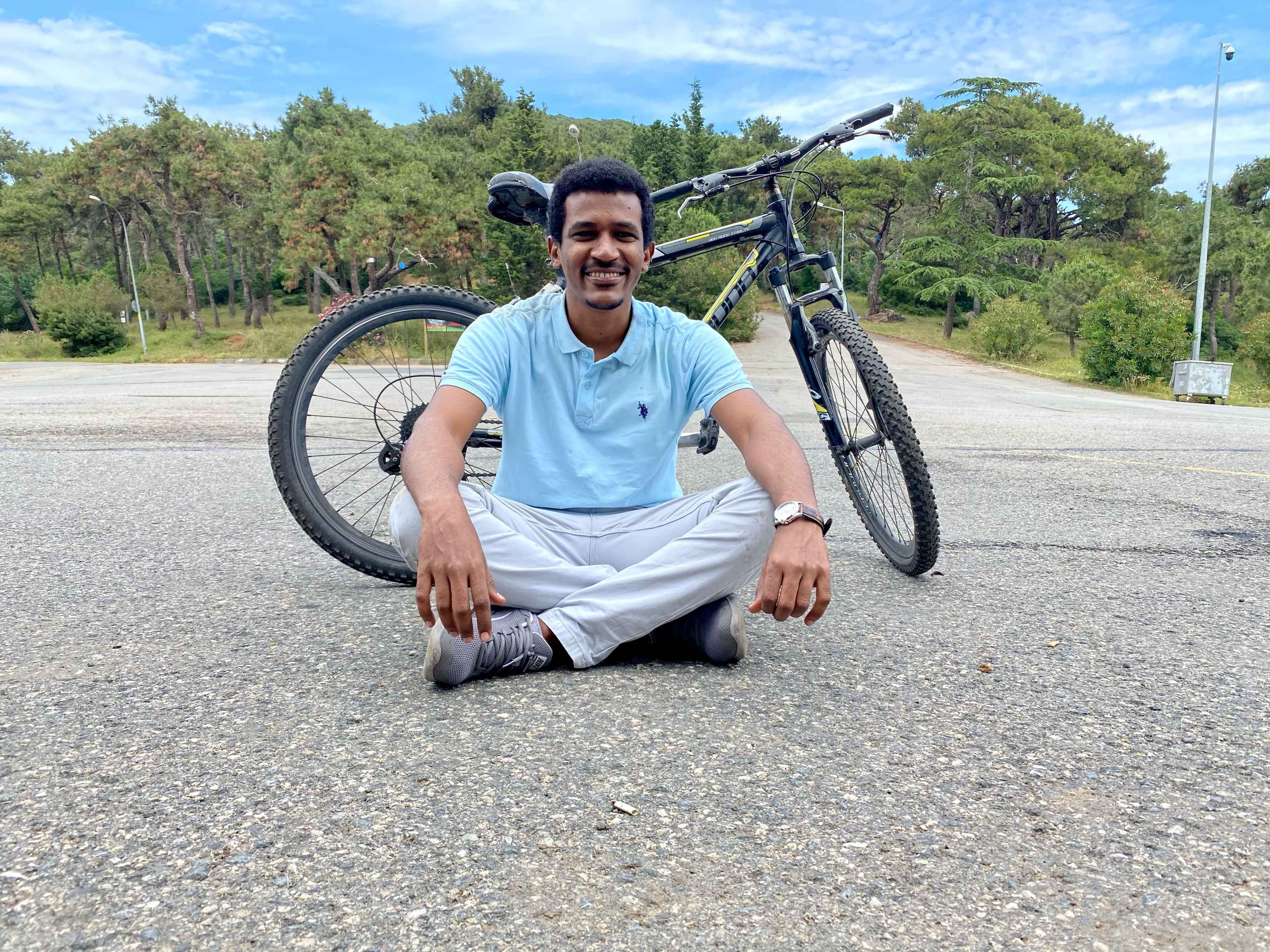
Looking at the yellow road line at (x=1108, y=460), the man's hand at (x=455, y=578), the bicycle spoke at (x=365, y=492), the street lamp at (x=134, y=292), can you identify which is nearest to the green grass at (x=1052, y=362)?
the yellow road line at (x=1108, y=460)

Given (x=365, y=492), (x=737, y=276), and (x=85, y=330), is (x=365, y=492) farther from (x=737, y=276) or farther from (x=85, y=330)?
(x=85, y=330)

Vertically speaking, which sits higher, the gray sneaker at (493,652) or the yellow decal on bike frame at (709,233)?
the yellow decal on bike frame at (709,233)

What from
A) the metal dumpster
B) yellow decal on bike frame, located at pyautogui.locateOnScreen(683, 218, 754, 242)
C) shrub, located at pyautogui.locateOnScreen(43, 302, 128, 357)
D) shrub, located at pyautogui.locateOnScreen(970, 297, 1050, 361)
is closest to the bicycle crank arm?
yellow decal on bike frame, located at pyautogui.locateOnScreen(683, 218, 754, 242)

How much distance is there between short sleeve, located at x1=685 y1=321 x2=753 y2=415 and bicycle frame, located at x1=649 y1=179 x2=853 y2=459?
42.5 inches

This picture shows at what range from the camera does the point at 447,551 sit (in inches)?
73.9

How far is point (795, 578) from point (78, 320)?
46.1m

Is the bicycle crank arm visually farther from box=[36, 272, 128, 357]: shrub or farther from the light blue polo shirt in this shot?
box=[36, 272, 128, 357]: shrub

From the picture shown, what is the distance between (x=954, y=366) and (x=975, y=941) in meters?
29.4

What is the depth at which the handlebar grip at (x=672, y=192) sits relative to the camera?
142 inches

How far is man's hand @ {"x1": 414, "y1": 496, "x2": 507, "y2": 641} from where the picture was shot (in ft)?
6.09

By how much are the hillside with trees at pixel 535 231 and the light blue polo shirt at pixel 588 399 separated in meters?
26.1

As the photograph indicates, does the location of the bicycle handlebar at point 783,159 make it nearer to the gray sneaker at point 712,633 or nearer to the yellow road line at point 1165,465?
the gray sneaker at point 712,633

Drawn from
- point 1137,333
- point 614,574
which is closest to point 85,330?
point 1137,333

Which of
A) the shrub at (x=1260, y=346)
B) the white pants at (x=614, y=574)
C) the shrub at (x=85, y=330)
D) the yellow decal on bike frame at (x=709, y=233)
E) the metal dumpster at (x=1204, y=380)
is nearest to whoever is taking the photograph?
the white pants at (x=614, y=574)
